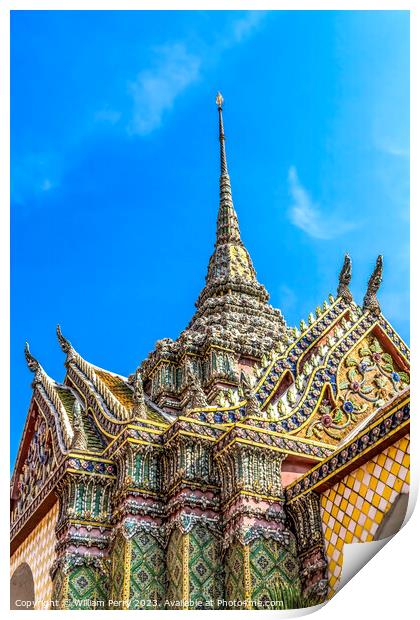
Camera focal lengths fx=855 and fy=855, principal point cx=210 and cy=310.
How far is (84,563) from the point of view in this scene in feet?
30.4

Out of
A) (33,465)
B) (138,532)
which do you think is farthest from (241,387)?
(33,465)

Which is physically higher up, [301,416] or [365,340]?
[365,340]

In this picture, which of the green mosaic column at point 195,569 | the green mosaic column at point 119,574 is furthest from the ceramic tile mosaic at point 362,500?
the green mosaic column at point 119,574

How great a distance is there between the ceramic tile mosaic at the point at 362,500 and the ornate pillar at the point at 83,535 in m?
2.50

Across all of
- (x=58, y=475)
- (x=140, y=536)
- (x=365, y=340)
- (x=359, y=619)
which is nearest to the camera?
(x=359, y=619)

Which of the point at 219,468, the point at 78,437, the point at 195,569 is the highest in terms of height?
the point at 78,437

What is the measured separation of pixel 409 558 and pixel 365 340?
4.67m

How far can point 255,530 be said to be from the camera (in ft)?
28.8

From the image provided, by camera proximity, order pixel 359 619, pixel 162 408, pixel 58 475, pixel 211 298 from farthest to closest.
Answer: pixel 211 298 → pixel 162 408 → pixel 58 475 → pixel 359 619

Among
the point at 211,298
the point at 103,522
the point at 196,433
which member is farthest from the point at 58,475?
the point at 211,298

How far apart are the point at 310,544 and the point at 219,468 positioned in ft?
4.38

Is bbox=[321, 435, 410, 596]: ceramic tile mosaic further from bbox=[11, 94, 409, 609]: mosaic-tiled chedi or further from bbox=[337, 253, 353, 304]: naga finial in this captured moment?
bbox=[337, 253, 353, 304]: naga finial

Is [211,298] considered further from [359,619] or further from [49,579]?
[359,619]

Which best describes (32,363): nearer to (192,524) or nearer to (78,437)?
(78,437)
